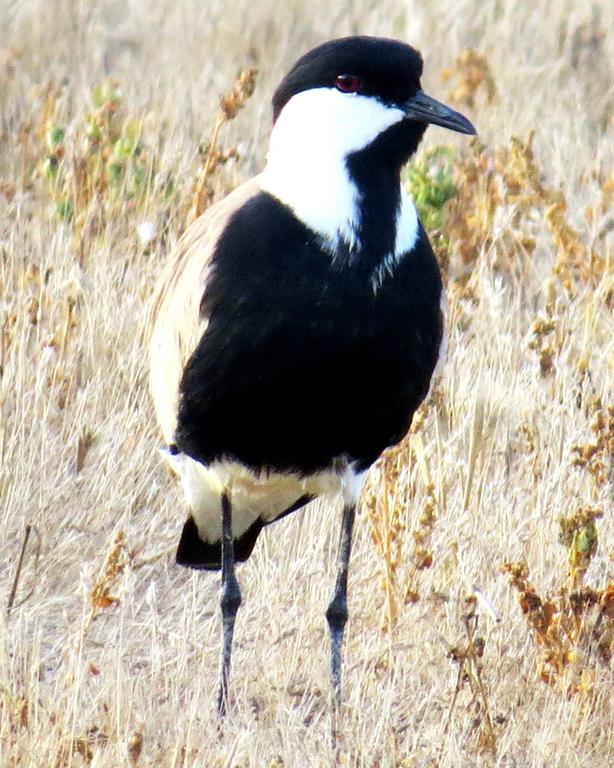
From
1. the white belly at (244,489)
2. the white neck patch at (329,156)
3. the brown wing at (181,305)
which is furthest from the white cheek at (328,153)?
the white belly at (244,489)

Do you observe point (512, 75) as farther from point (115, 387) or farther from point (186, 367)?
point (186, 367)

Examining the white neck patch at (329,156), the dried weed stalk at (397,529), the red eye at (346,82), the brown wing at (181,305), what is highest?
the red eye at (346,82)

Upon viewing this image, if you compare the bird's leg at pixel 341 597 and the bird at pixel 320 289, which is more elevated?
the bird at pixel 320 289

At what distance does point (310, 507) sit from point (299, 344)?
139 cm

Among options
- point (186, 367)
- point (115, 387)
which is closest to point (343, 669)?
point (186, 367)

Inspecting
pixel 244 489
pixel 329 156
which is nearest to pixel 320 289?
pixel 329 156

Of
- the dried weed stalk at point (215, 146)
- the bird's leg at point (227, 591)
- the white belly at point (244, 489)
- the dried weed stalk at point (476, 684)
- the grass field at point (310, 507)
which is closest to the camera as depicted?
the dried weed stalk at point (476, 684)

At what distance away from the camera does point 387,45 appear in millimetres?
4066

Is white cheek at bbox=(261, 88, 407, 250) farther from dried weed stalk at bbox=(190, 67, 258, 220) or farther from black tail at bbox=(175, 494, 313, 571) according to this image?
dried weed stalk at bbox=(190, 67, 258, 220)

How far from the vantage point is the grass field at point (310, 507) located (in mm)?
4082

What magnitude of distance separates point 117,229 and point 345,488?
2.20 m

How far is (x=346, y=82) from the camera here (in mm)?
4059

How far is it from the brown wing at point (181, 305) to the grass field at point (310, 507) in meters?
0.43

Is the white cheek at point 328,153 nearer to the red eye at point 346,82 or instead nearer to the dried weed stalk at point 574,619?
the red eye at point 346,82
